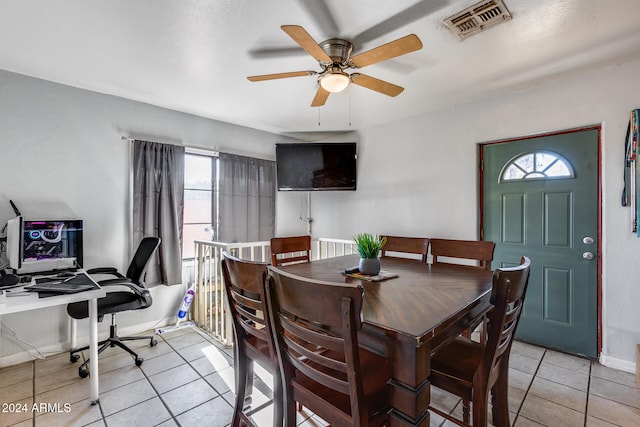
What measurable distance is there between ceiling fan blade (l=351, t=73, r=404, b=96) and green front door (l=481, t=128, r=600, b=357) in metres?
1.56

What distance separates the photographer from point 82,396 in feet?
6.66

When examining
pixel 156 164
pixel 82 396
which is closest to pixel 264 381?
pixel 82 396

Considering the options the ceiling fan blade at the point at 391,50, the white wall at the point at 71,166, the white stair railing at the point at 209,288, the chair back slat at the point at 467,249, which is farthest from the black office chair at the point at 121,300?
the chair back slat at the point at 467,249

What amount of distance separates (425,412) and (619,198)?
2.59m

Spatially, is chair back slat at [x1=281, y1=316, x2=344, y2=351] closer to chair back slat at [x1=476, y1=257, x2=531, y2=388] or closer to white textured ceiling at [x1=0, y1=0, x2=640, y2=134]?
chair back slat at [x1=476, y1=257, x2=531, y2=388]

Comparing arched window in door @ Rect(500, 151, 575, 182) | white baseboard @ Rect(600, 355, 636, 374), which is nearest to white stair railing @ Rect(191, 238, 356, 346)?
arched window in door @ Rect(500, 151, 575, 182)

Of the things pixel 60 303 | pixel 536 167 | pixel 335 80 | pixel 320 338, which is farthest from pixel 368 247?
pixel 536 167

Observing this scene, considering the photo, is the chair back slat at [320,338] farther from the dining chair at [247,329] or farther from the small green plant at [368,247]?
the small green plant at [368,247]

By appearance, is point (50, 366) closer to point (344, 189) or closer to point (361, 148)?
point (344, 189)

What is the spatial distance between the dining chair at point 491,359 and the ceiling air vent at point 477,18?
147 centimetres

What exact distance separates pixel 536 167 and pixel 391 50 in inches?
81.4

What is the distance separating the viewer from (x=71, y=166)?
276 centimetres

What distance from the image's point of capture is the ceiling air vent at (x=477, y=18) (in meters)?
1.68

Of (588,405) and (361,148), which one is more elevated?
(361,148)
